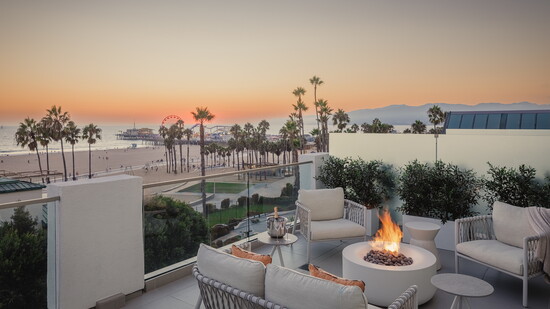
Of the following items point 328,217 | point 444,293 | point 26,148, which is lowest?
point 444,293

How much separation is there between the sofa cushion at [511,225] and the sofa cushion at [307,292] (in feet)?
10.2

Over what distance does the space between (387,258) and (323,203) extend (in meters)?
1.72

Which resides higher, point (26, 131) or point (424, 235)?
point (26, 131)

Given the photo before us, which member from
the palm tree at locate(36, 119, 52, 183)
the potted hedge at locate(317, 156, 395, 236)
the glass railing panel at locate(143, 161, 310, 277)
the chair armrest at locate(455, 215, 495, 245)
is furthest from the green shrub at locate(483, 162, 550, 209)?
the palm tree at locate(36, 119, 52, 183)

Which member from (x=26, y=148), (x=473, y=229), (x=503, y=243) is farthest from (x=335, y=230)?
(x=26, y=148)

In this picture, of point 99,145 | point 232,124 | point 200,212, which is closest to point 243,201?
point 200,212

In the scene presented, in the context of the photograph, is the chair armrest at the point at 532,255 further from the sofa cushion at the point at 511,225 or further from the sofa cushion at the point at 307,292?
the sofa cushion at the point at 307,292

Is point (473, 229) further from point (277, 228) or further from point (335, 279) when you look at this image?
point (335, 279)

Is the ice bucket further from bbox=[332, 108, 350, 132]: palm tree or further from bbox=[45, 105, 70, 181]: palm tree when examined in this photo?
bbox=[45, 105, 70, 181]: palm tree

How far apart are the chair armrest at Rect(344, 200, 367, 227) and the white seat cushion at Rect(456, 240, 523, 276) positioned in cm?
129

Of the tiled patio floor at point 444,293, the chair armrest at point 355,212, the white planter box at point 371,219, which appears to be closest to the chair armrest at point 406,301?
the tiled patio floor at point 444,293

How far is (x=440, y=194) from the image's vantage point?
218 inches

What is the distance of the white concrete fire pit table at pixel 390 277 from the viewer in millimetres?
3486

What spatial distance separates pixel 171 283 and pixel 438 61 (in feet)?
39.5
